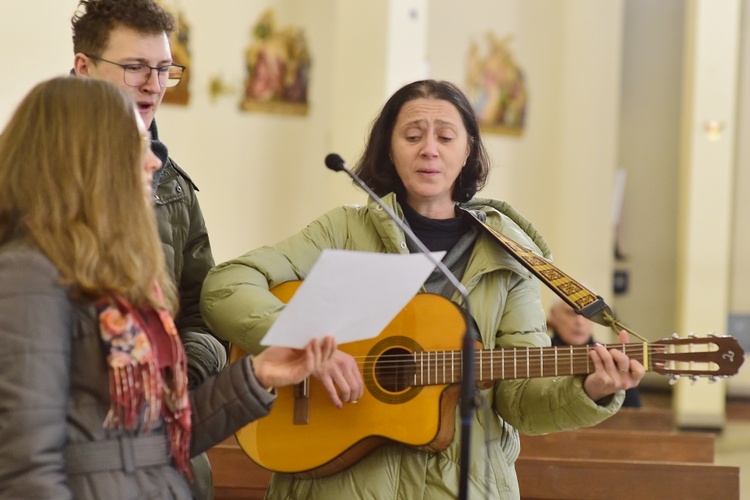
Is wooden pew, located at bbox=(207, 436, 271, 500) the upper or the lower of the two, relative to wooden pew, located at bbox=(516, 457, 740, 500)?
lower

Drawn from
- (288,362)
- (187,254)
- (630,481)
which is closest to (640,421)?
(630,481)

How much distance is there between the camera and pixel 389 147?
10.6 ft

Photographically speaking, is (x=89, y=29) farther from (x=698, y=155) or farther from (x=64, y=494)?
(x=698, y=155)

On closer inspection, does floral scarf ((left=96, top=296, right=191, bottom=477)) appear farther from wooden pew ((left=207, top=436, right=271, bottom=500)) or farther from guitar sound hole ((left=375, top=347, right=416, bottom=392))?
wooden pew ((left=207, top=436, right=271, bottom=500))

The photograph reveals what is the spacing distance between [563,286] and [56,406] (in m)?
1.56

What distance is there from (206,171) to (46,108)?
25.6ft

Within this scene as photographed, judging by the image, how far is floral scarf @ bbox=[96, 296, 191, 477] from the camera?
2053 mm

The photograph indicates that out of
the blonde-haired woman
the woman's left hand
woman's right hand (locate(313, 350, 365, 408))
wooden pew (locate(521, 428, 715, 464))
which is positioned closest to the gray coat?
the blonde-haired woman

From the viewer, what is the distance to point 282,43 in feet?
33.8

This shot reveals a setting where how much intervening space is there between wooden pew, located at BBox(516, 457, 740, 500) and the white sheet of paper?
170 centimetres

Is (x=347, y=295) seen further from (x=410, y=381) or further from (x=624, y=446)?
(x=624, y=446)

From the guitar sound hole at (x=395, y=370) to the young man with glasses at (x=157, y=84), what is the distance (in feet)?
1.63

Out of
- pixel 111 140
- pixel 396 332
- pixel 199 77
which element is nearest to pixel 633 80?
pixel 199 77

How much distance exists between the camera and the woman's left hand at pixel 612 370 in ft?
8.82
